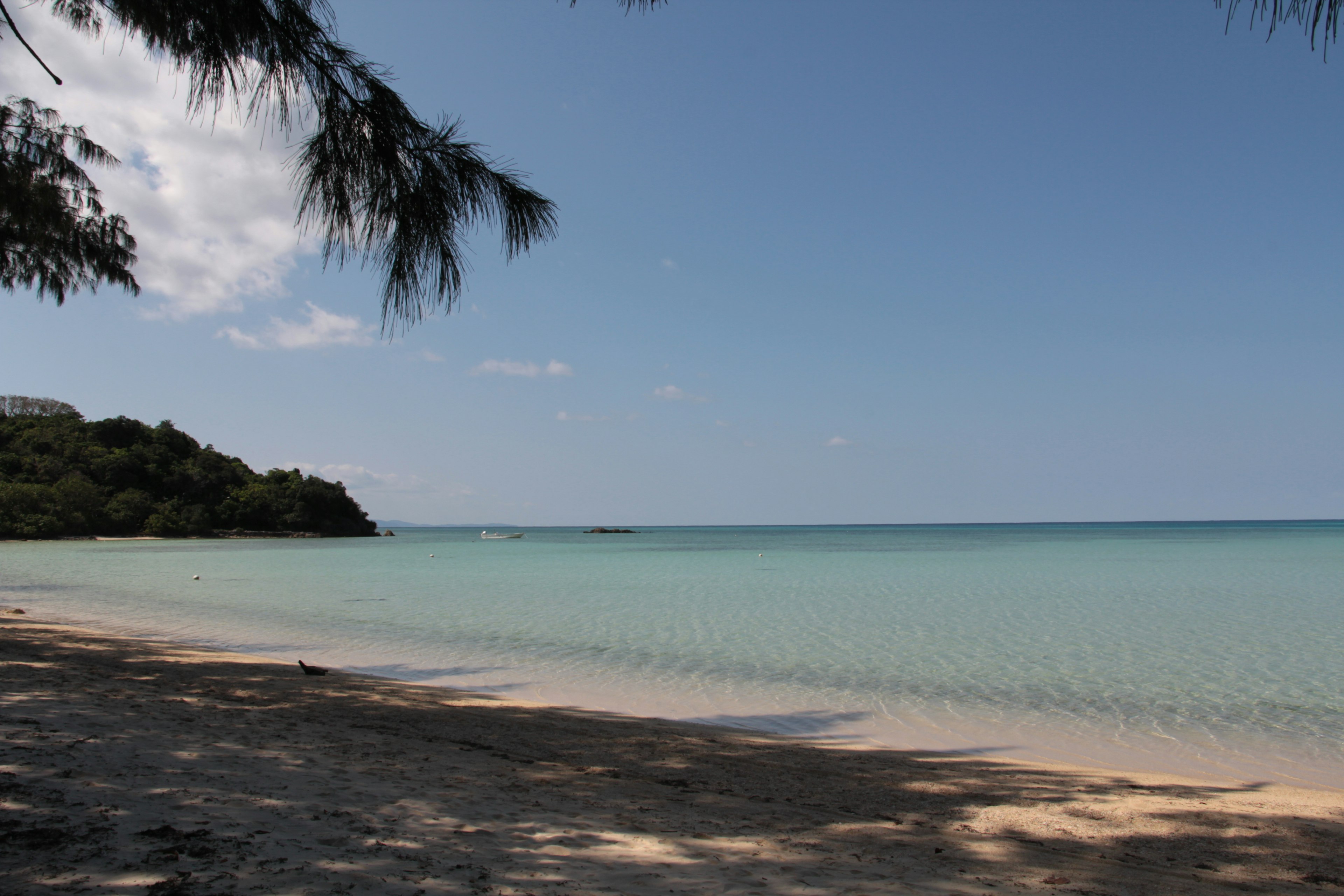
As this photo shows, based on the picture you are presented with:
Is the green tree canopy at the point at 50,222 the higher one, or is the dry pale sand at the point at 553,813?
the green tree canopy at the point at 50,222

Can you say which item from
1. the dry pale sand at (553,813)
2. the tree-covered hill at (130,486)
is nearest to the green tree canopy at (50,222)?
the dry pale sand at (553,813)

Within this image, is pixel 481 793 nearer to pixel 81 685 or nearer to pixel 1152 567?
pixel 81 685

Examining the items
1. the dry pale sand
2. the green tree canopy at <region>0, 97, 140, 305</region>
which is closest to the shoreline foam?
the dry pale sand

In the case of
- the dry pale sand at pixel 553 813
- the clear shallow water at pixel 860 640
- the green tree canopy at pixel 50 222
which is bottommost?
the clear shallow water at pixel 860 640

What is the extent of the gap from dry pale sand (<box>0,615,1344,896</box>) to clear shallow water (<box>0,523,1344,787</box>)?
1.32m

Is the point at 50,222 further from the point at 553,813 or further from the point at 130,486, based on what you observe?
the point at 130,486

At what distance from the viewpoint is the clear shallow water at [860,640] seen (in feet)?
21.9

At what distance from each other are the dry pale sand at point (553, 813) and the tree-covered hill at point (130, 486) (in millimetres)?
64579

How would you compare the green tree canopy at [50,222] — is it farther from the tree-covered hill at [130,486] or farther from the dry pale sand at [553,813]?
the tree-covered hill at [130,486]

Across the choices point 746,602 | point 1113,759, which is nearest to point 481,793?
point 1113,759

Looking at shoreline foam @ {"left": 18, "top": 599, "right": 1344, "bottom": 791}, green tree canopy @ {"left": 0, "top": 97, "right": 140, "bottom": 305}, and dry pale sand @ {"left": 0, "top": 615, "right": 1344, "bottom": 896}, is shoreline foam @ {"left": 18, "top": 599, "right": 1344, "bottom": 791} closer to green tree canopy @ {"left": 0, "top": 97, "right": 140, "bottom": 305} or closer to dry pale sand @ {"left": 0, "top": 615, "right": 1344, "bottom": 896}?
dry pale sand @ {"left": 0, "top": 615, "right": 1344, "bottom": 896}

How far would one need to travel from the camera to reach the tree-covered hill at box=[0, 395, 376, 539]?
55.5 meters

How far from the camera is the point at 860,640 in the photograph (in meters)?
11.4

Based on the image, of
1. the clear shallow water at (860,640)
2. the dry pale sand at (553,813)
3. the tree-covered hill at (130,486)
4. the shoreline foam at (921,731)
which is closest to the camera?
the dry pale sand at (553,813)
